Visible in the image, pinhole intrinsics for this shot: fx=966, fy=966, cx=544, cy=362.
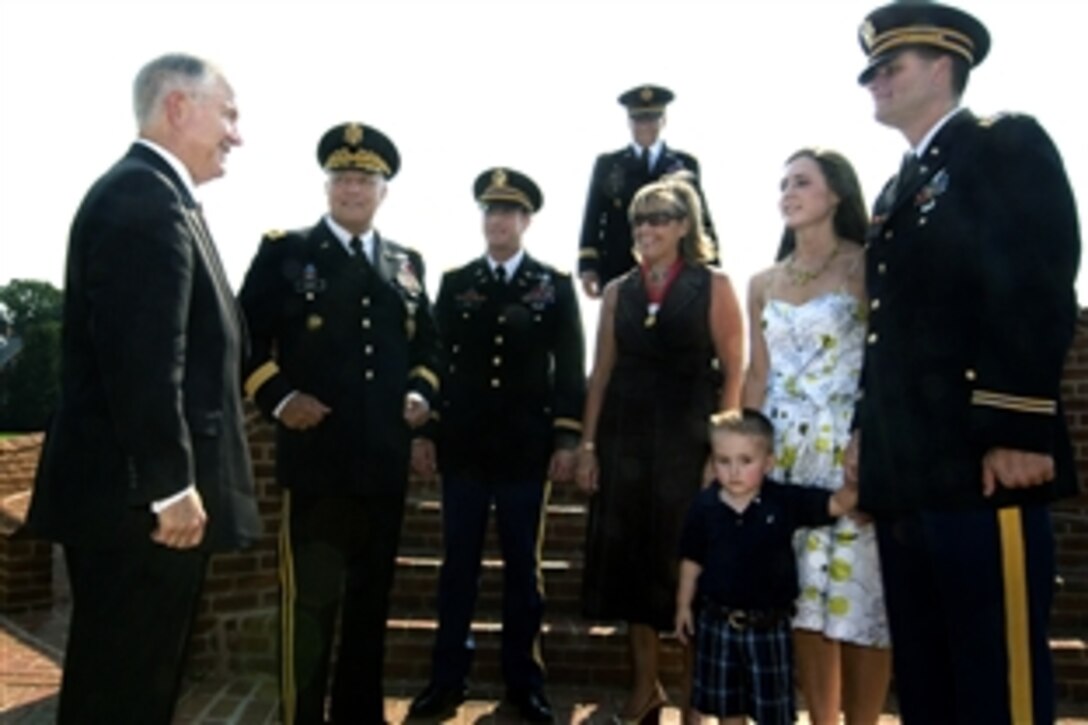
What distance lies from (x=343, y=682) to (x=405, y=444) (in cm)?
96

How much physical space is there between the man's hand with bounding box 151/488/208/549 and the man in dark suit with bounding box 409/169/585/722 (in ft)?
6.80

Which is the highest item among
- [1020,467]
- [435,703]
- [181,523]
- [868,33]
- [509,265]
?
[868,33]

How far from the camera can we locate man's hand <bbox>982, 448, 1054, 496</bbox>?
221cm

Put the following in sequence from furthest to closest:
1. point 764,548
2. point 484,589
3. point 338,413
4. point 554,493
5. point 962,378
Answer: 1. point 554,493
2. point 484,589
3. point 338,413
4. point 764,548
5. point 962,378

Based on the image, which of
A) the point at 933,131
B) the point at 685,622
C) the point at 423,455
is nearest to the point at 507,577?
the point at 423,455

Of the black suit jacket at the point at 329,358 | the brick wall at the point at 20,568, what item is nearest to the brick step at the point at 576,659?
the black suit jacket at the point at 329,358

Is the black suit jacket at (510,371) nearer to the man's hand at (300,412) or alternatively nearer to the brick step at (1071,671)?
the man's hand at (300,412)

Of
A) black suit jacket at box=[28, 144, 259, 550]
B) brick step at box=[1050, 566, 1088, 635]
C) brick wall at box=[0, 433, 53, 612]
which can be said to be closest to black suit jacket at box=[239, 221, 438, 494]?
black suit jacket at box=[28, 144, 259, 550]

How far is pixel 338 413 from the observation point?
12.2 ft

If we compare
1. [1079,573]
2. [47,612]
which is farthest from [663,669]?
[47,612]

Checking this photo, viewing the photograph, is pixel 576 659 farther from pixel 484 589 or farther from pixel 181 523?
pixel 181 523

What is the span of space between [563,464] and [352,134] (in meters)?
1.68

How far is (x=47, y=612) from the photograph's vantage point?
648cm

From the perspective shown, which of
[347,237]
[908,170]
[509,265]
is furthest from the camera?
[509,265]
